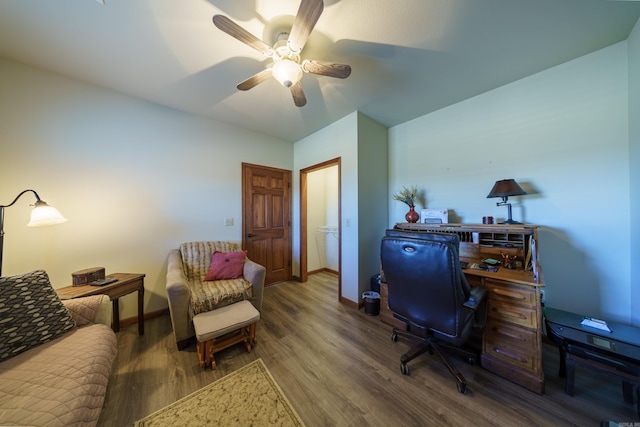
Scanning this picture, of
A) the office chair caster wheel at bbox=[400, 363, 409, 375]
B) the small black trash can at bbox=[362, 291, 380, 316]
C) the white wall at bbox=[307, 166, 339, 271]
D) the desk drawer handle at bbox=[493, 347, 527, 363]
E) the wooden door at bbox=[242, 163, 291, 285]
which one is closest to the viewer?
the desk drawer handle at bbox=[493, 347, 527, 363]

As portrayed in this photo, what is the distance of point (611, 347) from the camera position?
1.25 metres

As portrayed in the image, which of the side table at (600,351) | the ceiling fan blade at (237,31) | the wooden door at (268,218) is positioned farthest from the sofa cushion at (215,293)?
the side table at (600,351)

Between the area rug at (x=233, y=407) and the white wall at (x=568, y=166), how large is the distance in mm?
2621

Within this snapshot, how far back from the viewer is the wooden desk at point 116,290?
1.61m

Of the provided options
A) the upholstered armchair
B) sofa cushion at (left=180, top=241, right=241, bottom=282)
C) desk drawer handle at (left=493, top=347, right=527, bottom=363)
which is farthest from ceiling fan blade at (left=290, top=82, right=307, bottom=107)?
desk drawer handle at (left=493, top=347, right=527, bottom=363)

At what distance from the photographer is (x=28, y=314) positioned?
1172 millimetres

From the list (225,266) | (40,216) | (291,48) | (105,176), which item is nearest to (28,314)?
(40,216)

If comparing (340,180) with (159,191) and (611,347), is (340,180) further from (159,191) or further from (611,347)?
(611,347)

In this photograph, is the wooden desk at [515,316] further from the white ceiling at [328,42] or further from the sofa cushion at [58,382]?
the sofa cushion at [58,382]

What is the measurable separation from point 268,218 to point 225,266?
123 cm

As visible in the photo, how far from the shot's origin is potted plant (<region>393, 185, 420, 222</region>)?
2.53 metres

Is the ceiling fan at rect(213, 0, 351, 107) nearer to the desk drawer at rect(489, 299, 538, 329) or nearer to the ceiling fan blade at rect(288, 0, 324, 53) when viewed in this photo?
the ceiling fan blade at rect(288, 0, 324, 53)

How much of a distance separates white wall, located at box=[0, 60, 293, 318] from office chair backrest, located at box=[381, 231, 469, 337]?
99.3 inches

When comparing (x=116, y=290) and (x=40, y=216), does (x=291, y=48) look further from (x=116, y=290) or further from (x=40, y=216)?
(x=116, y=290)
